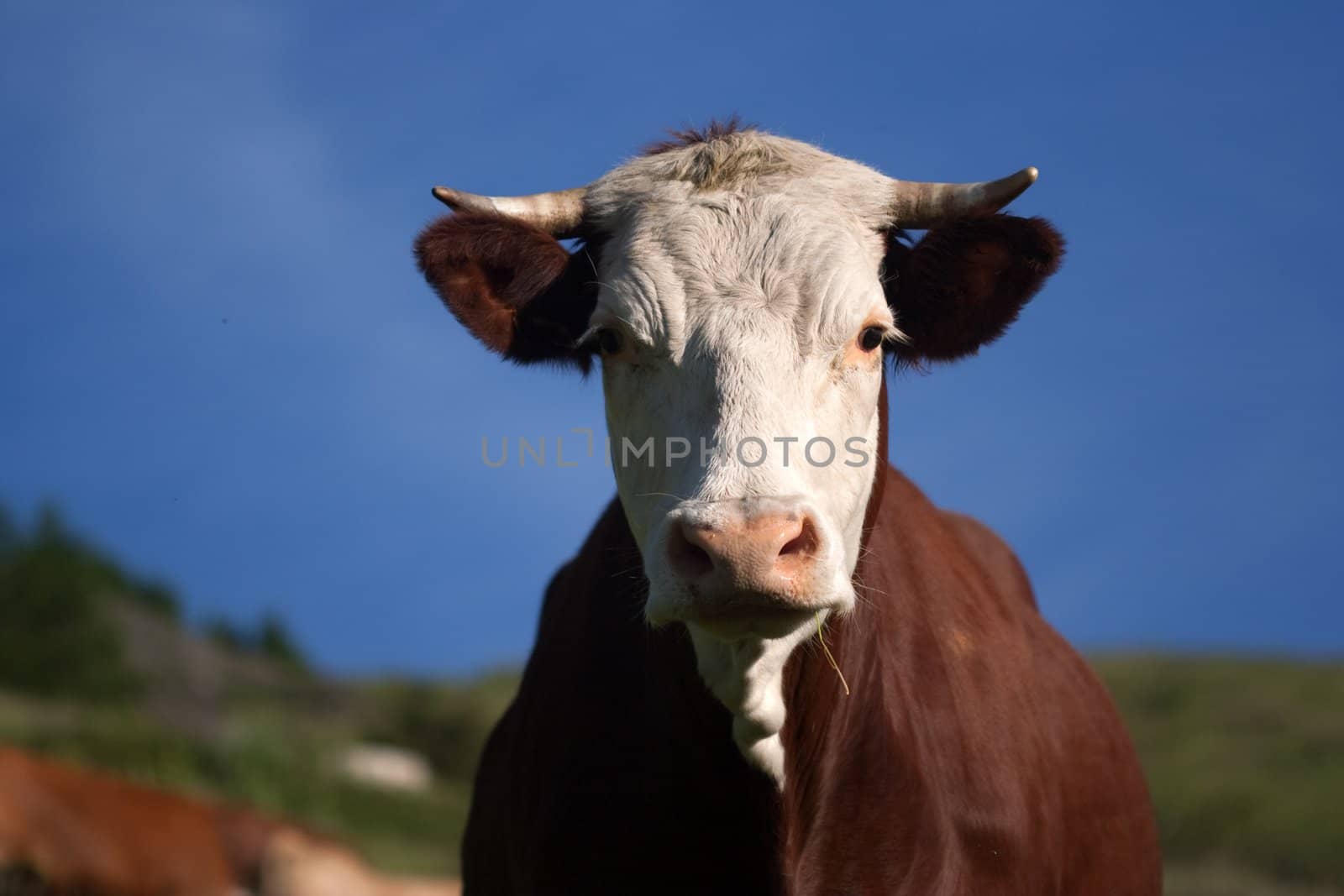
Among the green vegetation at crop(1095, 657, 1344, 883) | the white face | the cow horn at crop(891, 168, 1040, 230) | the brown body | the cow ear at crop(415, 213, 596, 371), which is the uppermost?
the green vegetation at crop(1095, 657, 1344, 883)

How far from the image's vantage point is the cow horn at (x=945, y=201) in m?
4.51

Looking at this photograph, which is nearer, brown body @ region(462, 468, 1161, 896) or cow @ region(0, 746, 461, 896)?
brown body @ region(462, 468, 1161, 896)

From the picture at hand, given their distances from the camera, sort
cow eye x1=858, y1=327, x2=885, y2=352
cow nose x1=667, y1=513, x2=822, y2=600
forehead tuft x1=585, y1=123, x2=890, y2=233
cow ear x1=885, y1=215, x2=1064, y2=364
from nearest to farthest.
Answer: cow nose x1=667, y1=513, x2=822, y2=600
cow eye x1=858, y1=327, x2=885, y2=352
forehead tuft x1=585, y1=123, x2=890, y2=233
cow ear x1=885, y1=215, x2=1064, y2=364

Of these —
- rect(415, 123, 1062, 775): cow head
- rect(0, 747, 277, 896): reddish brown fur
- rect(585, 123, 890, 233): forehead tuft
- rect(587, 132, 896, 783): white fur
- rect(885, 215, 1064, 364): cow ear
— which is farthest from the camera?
rect(0, 747, 277, 896): reddish brown fur

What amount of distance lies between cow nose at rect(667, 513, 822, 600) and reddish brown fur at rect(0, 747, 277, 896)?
13276 mm

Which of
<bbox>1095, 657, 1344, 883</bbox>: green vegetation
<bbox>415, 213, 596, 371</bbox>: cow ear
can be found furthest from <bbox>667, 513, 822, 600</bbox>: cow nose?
<bbox>1095, 657, 1344, 883</bbox>: green vegetation

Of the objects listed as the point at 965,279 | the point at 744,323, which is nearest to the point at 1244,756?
the point at 965,279

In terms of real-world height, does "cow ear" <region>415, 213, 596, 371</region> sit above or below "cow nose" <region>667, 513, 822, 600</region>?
above

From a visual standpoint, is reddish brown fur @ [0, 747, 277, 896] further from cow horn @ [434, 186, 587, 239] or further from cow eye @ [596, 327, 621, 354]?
cow eye @ [596, 327, 621, 354]

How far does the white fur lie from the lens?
361cm

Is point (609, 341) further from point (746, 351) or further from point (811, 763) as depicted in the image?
point (811, 763)

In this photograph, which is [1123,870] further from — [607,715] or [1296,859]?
[1296,859]

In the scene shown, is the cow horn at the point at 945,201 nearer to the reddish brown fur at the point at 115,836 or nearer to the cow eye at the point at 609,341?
the cow eye at the point at 609,341

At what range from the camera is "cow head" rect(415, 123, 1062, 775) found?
3.46 meters
